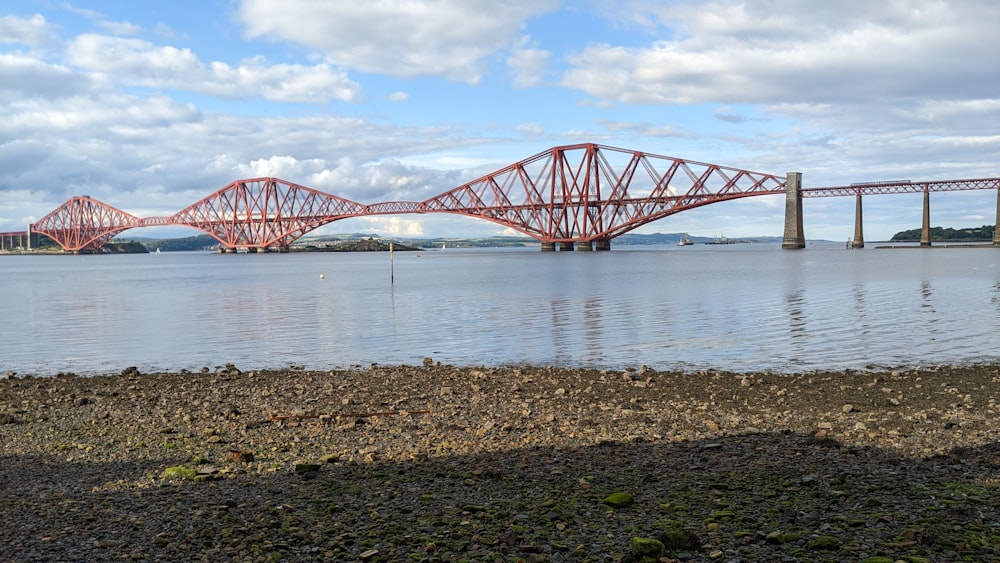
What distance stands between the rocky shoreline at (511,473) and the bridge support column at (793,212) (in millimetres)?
123339

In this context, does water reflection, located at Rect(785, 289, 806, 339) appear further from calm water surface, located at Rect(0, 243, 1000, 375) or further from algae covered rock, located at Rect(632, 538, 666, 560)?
algae covered rock, located at Rect(632, 538, 666, 560)

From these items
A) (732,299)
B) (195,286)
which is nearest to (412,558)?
(732,299)

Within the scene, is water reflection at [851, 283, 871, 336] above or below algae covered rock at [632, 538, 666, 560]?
below

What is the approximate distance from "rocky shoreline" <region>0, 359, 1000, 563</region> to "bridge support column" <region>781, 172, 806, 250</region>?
4856 inches

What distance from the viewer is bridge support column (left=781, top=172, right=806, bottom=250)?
12938cm

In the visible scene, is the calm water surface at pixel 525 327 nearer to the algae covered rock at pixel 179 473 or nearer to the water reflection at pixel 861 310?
the water reflection at pixel 861 310

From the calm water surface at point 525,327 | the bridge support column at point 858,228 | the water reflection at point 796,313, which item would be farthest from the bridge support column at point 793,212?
the water reflection at point 796,313

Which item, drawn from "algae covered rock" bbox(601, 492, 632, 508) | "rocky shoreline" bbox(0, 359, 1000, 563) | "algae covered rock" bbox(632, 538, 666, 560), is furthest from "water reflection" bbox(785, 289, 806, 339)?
"algae covered rock" bbox(632, 538, 666, 560)

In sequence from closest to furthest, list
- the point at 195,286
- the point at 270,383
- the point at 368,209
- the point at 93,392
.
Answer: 1. the point at 93,392
2. the point at 270,383
3. the point at 195,286
4. the point at 368,209

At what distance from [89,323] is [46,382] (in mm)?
15868

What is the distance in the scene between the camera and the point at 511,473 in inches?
298

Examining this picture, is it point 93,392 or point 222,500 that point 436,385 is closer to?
point 93,392

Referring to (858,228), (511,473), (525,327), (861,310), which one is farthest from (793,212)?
(511,473)

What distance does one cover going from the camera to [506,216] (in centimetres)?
14300
